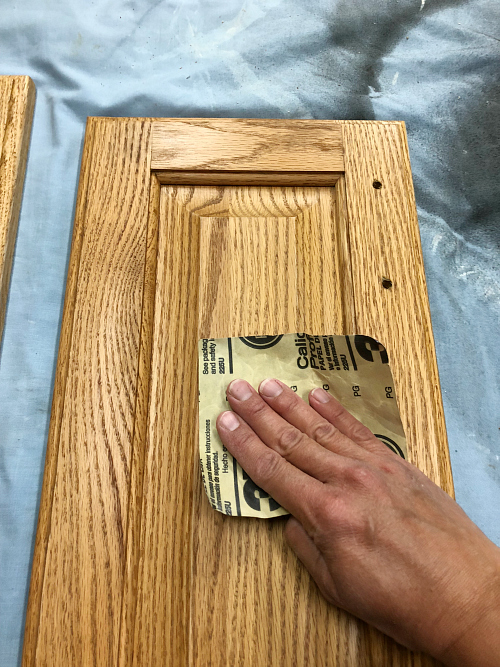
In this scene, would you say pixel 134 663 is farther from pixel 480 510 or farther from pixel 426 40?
pixel 426 40

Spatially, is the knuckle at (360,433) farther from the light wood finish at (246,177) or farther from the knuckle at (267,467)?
the light wood finish at (246,177)

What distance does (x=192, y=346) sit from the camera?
1.98 feet

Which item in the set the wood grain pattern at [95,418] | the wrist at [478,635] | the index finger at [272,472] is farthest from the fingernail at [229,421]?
the wrist at [478,635]

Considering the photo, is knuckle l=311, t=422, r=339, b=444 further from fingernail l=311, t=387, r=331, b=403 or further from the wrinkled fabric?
the wrinkled fabric

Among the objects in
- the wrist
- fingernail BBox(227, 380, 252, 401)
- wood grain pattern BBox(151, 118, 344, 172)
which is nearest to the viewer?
the wrist

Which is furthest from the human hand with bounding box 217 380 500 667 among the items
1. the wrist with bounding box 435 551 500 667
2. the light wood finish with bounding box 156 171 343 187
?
the light wood finish with bounding box 156 171 343 187

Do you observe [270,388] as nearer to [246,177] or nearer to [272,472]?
[272,472]

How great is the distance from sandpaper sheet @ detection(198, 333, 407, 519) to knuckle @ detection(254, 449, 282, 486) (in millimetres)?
38

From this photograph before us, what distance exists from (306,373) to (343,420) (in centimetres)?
7

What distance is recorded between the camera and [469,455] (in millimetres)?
674

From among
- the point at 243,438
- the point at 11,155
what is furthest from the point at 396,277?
the point at 11,155

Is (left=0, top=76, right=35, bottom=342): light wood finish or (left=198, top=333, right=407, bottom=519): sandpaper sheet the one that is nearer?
(left=198, top=333, right=407, bottom=519): sandpaper sheet

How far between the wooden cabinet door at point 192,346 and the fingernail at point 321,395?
0.30 feet

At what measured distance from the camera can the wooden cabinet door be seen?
1.69 feet
